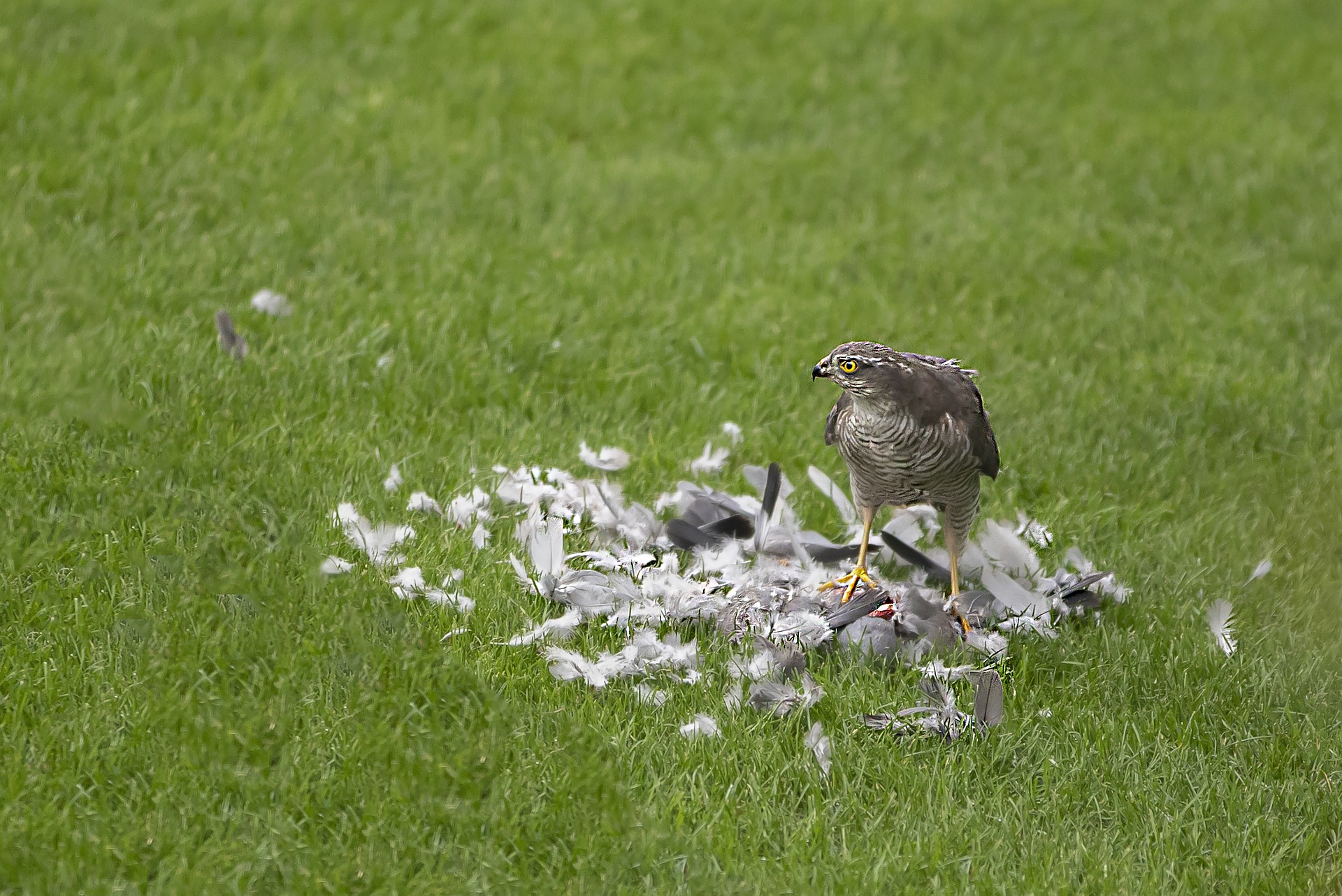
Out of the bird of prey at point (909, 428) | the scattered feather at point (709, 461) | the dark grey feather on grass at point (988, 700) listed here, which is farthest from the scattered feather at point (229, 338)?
the dark grey feather on grass at point (988, 700)

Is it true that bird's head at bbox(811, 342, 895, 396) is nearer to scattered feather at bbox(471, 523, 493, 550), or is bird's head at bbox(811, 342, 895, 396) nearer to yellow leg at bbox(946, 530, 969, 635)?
yellow leg at bbox(946, 530, 969, 635)

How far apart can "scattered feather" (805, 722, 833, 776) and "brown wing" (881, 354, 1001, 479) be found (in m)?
1.04

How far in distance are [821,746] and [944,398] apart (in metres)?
1.21

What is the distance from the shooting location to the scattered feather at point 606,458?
5188 mm

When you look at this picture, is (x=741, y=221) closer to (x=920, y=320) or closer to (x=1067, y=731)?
(x=920, y=320)

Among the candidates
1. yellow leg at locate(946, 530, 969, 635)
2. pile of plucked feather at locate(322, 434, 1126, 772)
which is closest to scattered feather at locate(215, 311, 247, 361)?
pile of plucked feather at locate(322, 434, 1126, 772)

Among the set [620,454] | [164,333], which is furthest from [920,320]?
[164,333]

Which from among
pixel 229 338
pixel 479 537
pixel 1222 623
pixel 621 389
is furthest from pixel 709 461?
pixel 229 338

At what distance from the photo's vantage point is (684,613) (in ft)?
14.0

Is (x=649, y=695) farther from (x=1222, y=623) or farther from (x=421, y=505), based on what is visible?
(x=1222, y=623)

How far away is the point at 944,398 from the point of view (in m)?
4.15

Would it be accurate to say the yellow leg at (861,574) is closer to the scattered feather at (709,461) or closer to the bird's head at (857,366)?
the bird's head at (857,366)

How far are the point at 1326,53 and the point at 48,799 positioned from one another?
10.7m

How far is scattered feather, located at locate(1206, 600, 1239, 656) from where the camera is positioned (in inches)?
177
